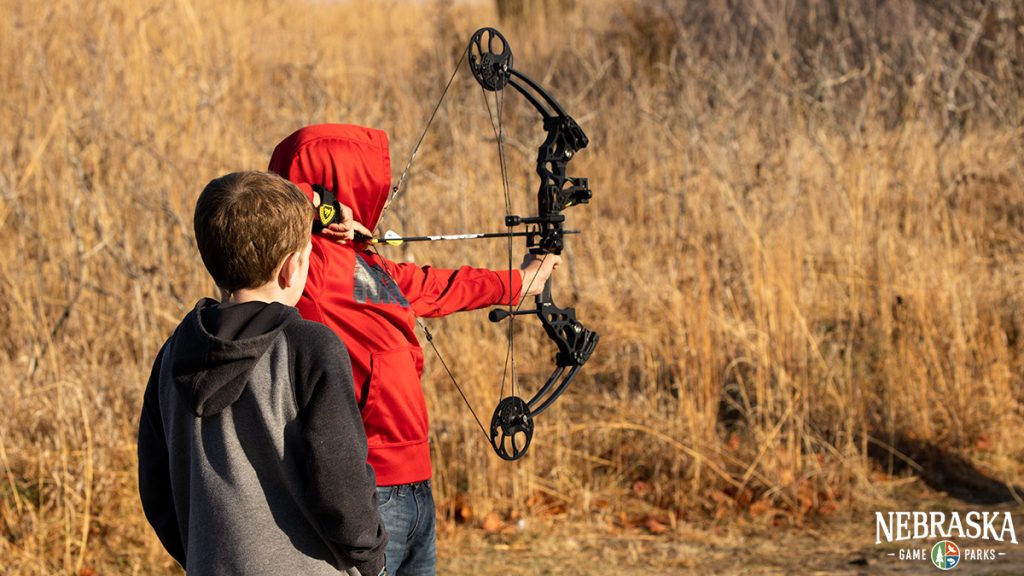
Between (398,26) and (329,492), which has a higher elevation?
(398,26)

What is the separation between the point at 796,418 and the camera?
176 inches

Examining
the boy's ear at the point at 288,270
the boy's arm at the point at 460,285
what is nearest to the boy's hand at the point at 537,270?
the boy's arm at the point at 460,285

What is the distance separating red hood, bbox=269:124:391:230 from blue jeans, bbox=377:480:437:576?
617mm

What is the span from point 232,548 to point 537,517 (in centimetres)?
263

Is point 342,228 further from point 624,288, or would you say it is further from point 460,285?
point 624,288

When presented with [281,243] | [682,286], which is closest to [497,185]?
[682,286]

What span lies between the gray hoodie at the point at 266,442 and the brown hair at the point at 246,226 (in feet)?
0.22

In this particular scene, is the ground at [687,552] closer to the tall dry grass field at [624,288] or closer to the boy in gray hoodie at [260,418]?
the tall dry grass field at [624,288]

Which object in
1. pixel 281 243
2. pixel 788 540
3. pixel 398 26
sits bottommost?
pixel 788 540

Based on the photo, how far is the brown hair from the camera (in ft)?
6.05

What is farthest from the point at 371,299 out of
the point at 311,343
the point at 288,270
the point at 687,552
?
the point at 687,552

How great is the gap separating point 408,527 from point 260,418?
24.6 inches

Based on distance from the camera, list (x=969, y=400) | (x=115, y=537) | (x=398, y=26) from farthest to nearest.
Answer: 1. (x=398, y=26)
2. (x=969, y=400)
3. (x=115, y=537)

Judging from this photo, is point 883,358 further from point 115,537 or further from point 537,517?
point 115,537
